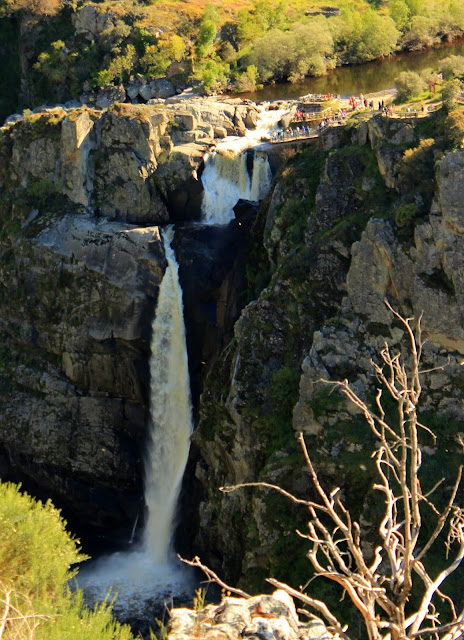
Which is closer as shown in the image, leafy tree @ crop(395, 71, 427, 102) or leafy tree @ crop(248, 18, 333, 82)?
leafy tree @ crop(395, 71, 427, 102)

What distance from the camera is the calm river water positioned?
52.9m

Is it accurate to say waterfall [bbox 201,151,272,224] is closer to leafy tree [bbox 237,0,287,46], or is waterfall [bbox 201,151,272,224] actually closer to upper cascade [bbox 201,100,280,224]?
upper cascade [bbox 201,100,280,224]

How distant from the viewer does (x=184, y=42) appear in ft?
202

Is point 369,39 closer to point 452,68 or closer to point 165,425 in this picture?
point 452,68

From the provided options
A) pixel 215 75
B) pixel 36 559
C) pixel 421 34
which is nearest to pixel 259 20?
pixel 215 75

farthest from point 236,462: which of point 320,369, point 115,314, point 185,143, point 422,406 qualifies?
point 185,143

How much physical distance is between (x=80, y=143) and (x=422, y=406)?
83.1 feet

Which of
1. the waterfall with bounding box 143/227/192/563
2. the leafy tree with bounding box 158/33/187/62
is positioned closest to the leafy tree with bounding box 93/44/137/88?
the leafy tree with bounding box 158/33/187/62

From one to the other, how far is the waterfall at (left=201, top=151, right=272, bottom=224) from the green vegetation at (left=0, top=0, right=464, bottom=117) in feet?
56.9

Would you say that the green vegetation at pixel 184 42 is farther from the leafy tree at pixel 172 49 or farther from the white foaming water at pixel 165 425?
the white foaming water at pixel 165 425

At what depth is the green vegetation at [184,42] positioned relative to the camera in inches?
2299

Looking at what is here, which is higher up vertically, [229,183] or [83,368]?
[229,183]

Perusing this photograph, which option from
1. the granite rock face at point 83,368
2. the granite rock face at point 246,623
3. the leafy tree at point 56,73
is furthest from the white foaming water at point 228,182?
the granite rock face at point 246,623

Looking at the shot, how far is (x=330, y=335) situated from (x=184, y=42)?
40779 millimetres
